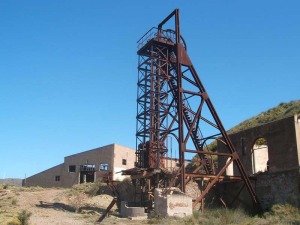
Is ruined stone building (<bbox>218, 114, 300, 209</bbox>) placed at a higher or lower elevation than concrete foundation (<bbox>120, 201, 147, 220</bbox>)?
higher

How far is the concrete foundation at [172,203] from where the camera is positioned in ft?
68.0

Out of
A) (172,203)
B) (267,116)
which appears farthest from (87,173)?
(172,203)

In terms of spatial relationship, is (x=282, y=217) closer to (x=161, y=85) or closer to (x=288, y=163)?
(x=288, y=163)

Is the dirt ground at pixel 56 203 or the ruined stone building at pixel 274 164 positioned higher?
the ruined stone building at pixel 274 164

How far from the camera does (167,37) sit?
34.3 metres

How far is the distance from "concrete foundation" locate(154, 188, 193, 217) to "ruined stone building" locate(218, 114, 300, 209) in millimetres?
5178

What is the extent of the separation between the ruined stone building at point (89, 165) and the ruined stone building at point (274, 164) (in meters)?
19.9

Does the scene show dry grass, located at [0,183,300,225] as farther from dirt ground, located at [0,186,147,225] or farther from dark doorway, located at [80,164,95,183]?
dark doorway, located at [80,164,95,183]

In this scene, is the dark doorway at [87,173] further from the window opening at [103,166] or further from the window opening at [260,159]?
the window opening at [260,159]

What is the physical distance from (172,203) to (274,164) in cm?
702

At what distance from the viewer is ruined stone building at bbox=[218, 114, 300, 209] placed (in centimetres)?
2194

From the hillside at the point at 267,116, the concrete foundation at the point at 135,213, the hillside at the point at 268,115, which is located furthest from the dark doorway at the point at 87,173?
the concrete foundation at the point at 135,213

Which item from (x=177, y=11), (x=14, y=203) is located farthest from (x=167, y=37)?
(x=14, y=203)

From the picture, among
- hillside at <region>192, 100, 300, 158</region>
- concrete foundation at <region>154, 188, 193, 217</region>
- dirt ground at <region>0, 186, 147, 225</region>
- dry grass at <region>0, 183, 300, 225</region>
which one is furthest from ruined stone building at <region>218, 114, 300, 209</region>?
hillside at <region>192, 100, 300, 158</region>
